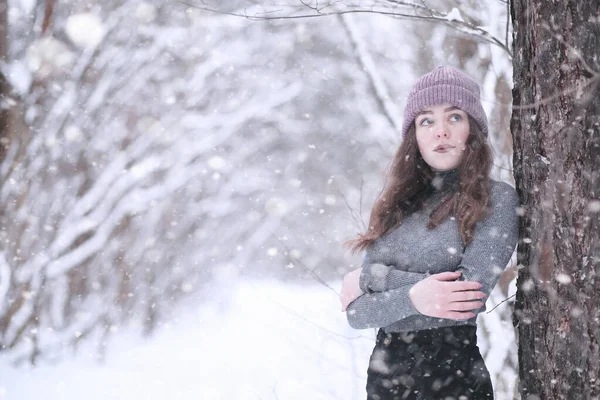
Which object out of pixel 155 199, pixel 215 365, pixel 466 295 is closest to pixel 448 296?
pixel 466 295

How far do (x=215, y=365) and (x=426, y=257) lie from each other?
5.06 meters

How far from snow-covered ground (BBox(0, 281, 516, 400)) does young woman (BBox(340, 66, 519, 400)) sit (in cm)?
153

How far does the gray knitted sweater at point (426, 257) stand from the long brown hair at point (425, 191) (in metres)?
0.03

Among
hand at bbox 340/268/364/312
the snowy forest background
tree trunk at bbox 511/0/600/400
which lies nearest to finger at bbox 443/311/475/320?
tree trunk at bbox 511/0/600/400

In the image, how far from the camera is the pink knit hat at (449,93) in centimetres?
210

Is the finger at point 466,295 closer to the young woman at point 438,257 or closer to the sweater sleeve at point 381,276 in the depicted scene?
the young woman at point 438,257

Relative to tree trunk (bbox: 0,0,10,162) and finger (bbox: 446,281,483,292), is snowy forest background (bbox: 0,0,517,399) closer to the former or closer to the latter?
tree trunk (bbox: 0,0,10,162)

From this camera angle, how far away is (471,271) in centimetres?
187

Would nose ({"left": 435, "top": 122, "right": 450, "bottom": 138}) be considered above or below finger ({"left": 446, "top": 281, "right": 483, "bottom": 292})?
above

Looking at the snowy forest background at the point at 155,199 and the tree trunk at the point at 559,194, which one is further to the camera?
the snowy forest background at the point at 155,199

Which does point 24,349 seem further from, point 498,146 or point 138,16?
point 498,146

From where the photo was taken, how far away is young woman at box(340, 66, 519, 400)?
6.19 ft

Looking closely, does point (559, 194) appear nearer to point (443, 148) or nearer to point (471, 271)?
point (471, 271)

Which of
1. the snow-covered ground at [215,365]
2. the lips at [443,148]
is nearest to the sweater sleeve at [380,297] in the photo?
the lips at [443,148]
